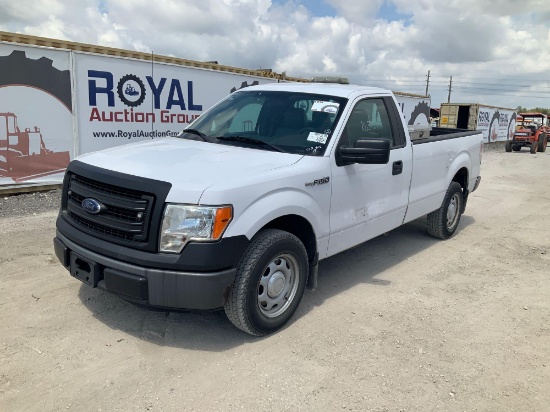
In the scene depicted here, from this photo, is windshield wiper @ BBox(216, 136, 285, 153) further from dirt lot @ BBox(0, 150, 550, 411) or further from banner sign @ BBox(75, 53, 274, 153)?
banner sign @ BBox(75, 53, 274, 153)

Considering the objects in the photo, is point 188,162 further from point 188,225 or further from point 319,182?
point 319,182

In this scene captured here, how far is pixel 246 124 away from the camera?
446 centimetres

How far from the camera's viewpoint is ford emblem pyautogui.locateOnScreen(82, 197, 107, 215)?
10.8 ft

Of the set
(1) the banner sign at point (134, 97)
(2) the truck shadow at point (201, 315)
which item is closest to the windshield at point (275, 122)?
(2) the truck shadow at point (201, 315)

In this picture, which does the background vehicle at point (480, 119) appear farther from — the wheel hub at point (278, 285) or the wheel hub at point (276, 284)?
the wheel hub at point (276, 284)

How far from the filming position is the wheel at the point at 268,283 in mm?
3279

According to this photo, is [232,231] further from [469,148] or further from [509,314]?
[469,148]

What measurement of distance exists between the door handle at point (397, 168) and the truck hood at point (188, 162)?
1398mm

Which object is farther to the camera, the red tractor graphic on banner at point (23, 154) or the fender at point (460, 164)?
the red tractor graphic on banner at point (23, 154)

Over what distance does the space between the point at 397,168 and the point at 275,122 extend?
1.43m

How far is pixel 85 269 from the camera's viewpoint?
3.37 m

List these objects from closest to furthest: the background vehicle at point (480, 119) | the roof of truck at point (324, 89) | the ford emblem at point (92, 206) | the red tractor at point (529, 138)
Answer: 1. the ford emblem at point (92, 206)
2. the roof of truck at point (324, 89)
3. the red tractor at point (529, 138)
4. the background vehicle at point (480, 119)

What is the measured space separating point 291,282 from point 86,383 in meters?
1.65

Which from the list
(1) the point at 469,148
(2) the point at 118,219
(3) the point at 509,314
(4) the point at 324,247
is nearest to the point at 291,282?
(4) the point at 324,247
